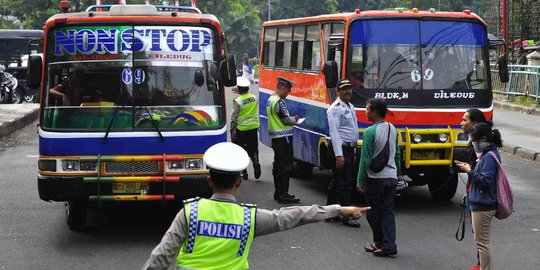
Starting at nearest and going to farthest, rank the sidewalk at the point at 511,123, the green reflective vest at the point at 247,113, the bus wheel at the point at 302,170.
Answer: the green reflective vest at the point at 247,113 → the bus wheel at the point at 302,170 → the sidewalk at the point at 511,123

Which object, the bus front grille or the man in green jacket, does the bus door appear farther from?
the bus front grille

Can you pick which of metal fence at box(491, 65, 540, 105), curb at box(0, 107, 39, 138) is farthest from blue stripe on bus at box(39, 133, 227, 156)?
metal fence at box(491, 65, 540, 105)

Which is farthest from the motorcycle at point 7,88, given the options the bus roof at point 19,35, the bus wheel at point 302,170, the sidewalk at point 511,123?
the bus wheel at point 302,170

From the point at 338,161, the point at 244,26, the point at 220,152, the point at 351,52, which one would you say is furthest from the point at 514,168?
the point at 244,26

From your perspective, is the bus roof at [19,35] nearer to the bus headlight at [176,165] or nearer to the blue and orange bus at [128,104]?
the blue and orange bus at [128,104]

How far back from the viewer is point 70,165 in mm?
9773

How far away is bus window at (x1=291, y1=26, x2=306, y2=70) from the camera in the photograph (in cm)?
1452

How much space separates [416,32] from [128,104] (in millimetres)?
4261

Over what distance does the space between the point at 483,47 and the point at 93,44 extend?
543 cm

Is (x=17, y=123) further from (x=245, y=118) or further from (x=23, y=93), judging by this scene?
(x=245, y=118)

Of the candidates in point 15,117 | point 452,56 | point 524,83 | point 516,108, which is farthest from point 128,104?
point 524,83

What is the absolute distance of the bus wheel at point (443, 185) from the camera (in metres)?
12.5

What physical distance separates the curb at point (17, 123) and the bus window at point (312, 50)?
10.5 metres

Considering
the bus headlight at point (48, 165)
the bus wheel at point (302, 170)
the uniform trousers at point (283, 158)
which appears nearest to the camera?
the bus headlight at point (48, 165)
